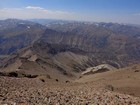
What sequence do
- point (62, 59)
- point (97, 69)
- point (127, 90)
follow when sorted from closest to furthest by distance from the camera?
1. point (127, 90)
2. point (97, 69)
3. point (62, 59)

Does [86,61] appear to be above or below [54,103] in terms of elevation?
below

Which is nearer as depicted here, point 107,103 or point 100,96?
point 107,103

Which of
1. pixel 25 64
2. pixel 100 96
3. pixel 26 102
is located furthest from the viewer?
pixel 25 64

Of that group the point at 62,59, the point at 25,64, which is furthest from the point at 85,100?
the point at 62,59

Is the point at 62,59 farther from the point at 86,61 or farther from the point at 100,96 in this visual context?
the point at 100,96

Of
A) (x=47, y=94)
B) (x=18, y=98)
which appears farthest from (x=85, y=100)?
(x=18, y=98)

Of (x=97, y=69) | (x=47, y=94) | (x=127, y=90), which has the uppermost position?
(x=47, y=94)

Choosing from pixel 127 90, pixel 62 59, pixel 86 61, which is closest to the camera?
pixel 127 90

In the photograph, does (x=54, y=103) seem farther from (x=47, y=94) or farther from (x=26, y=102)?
(x=47, y=94)

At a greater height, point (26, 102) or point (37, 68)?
point (26, 102)
